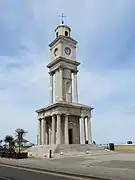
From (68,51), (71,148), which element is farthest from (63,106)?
(68,51)

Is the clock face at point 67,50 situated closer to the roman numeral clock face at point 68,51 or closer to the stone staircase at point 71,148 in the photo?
the roman numeral clock face at point 68,51

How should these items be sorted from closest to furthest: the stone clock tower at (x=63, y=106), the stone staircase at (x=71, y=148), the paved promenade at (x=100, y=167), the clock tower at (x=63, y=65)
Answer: the paved promenade at (x=100, y=167), the stone staircase at (x=71, y=148), the stone clock tower at (x=63, y=106), the clock tower at (x=63, y=65)

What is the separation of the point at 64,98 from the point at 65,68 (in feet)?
21.9

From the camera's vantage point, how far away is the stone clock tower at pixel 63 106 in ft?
155

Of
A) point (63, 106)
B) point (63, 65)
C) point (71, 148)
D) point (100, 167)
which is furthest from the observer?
point (63, 65)

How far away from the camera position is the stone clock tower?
47250mm

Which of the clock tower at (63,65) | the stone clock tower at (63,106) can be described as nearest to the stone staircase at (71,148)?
the stone clock tower at (63,106)

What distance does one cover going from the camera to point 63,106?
155 feet

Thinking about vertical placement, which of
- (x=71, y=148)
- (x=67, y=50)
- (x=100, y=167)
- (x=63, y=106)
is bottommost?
(x=100, y=167)

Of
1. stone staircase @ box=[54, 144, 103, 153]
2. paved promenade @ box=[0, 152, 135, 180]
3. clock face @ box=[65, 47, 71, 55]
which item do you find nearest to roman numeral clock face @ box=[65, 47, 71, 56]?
clock face @ box=[65, 47, 71, 55]

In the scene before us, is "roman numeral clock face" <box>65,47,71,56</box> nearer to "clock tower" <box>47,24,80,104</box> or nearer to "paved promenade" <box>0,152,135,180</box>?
"clock tower" <box>47,24,80,104</box>

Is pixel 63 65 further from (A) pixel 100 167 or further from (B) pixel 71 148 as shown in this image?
(A) pixel 100 167

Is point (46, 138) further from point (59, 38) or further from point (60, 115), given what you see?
point (59, 38)

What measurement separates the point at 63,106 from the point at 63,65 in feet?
32.6
